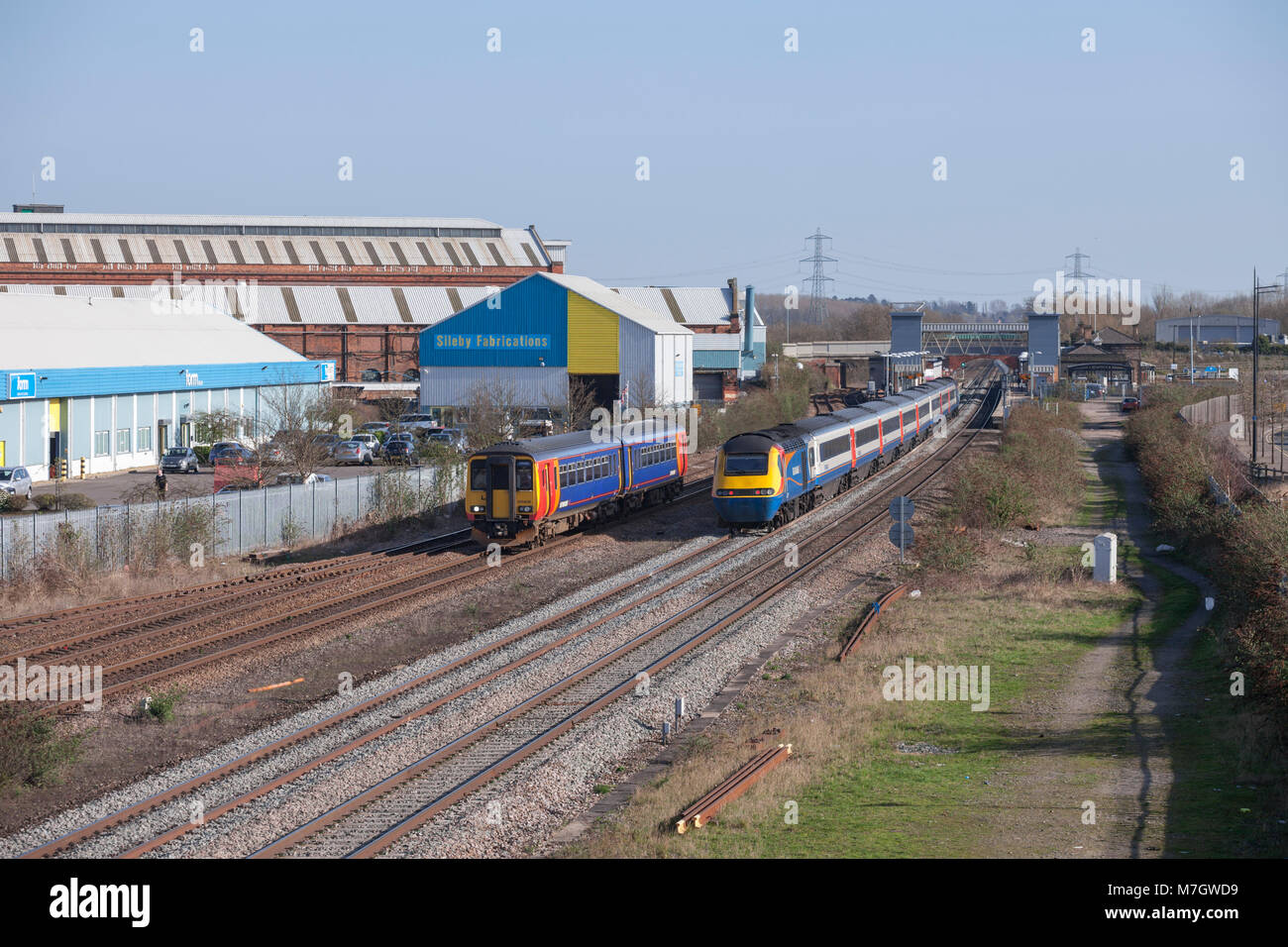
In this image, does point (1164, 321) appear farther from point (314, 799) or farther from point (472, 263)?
point (314, 799)

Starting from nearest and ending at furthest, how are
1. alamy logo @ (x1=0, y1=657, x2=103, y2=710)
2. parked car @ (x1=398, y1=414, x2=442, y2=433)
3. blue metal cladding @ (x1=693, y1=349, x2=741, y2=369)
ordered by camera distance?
1. alamy logo @ (x1=0, y1=657, x2=103, y2=710)
2. parked car @ (x1=398, y1=414, x2=442, y2=433)
3. blue metal cladding @ (x1=693, y1=349, x2=741, y2=369)

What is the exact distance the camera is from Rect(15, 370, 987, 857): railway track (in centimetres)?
1199

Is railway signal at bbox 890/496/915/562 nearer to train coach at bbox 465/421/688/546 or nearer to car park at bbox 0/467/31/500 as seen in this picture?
train coach at bbox 465/421/688/546

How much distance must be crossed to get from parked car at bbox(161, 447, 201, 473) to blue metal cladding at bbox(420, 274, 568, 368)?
23.0 metres

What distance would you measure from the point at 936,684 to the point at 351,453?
3482 centimetres

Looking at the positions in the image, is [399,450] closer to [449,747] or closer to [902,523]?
[902,523]

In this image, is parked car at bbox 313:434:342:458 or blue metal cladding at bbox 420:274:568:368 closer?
parked car at bbox 313:434:342:458

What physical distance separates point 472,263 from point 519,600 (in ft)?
237

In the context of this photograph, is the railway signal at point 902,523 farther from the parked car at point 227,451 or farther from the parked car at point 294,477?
the parked car at point 227,451

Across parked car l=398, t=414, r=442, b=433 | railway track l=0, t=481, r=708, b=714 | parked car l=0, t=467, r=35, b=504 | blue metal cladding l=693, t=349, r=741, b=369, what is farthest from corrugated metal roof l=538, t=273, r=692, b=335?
railway track l=0, t=481, r=708, b=714

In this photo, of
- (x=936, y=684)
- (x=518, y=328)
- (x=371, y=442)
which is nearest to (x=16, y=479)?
(x=371, y=442)

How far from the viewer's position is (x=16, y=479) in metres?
38.6

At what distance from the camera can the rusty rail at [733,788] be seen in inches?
471

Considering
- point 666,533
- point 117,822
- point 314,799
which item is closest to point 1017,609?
point 666,533
